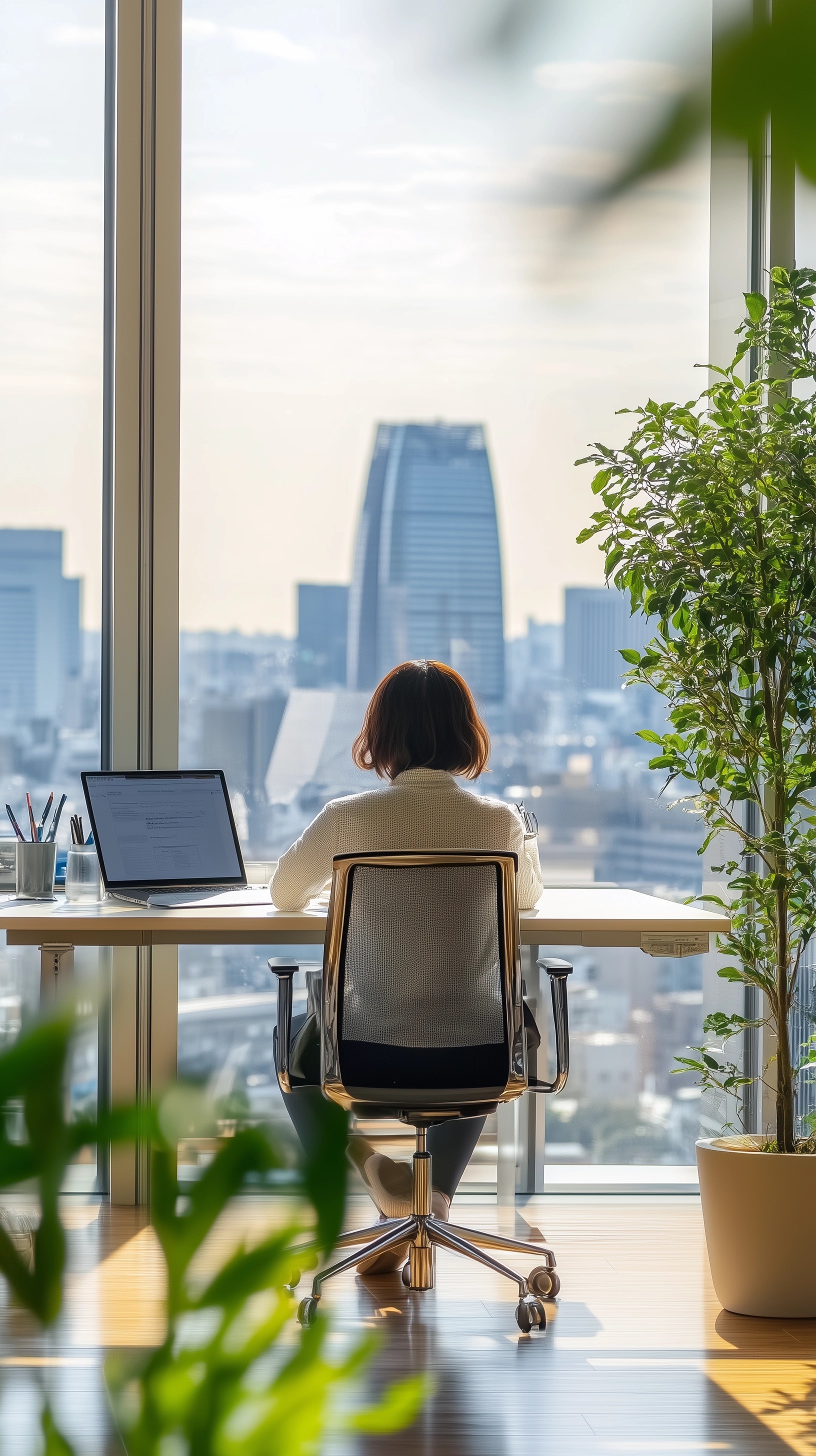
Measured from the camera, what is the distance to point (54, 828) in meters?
3.29

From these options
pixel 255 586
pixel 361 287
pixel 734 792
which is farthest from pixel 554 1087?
pixel 361 287

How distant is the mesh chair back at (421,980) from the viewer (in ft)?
8.16

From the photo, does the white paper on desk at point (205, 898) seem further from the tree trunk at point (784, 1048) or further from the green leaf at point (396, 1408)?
the green leaf at point (396, 1408)

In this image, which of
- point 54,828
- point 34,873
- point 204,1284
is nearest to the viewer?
point 204,1284

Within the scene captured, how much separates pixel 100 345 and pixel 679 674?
179 cm

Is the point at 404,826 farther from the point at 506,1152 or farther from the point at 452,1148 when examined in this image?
the point at 506,1152

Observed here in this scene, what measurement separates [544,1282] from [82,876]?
1330 mm

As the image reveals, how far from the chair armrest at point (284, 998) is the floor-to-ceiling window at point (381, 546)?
0.78m

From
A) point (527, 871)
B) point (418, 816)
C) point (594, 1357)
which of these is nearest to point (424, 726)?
point (418, 816)

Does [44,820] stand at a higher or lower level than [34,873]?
higher

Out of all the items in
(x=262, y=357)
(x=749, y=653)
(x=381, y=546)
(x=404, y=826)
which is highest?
(x=262, y=357)

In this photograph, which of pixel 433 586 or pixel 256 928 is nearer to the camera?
pixel 256 928

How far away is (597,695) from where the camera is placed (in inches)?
146

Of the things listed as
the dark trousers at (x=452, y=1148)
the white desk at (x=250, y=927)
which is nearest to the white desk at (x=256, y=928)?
the white desk at (x=250, y=927)
